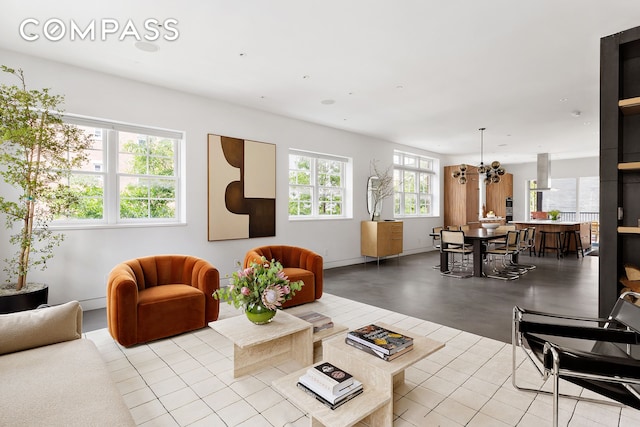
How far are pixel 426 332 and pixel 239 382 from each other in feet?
6.28

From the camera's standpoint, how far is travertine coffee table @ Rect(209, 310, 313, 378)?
242cm

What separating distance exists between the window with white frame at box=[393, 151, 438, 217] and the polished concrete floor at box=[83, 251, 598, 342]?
231cm

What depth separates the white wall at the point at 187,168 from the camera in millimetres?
3914

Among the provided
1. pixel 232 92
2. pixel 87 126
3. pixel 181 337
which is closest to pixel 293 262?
pixel 181 337

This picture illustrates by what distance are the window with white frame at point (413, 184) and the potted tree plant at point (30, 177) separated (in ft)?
22.8

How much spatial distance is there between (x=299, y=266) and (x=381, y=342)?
104 inches

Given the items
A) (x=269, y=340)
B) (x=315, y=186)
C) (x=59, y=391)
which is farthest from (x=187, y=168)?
(x=59, y=391)

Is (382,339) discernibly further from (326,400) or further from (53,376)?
(53,376)

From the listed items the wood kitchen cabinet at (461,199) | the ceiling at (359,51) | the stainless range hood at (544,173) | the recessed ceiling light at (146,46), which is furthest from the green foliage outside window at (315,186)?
the stainless range hood at (544,173)

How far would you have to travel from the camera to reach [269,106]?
18.1ft

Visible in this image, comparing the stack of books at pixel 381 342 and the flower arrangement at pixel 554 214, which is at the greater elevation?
the flower arrangement at pixel 554 214

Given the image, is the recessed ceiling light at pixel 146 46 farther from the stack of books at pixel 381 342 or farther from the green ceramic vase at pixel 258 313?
the stack of books at pixel 381 342

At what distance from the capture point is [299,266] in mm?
4652

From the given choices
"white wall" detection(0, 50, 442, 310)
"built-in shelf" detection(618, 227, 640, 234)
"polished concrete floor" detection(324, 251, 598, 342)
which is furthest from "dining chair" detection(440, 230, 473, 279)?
"built-in shelf" detection(618, 227, 640, 234)
